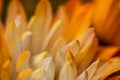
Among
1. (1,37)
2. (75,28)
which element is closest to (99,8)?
(75,28)

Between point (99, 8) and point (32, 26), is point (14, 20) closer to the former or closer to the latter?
point (32, 26)

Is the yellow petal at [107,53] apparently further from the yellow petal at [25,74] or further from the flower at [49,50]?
the yellow petal at [25,74]

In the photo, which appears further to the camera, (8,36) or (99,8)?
(99,8)

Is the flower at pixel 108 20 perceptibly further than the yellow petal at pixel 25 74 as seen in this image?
Yes

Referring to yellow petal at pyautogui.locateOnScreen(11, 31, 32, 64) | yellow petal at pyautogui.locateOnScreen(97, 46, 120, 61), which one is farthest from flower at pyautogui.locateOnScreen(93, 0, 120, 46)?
yellow petal at pyautogui.locateOnScreen(11, 31, 32, 64)

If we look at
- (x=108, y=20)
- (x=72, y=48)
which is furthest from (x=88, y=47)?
(x=108, y=20)

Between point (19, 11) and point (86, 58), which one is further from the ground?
point (19, 11)

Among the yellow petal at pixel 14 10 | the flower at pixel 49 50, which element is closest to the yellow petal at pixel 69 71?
the flower at pixel 49 50
